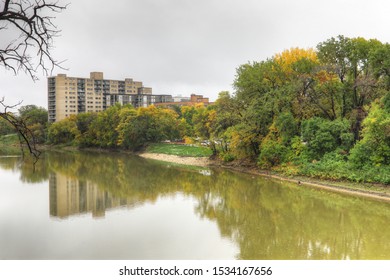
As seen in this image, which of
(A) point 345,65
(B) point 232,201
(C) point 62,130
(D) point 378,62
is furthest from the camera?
(C) point 62,130

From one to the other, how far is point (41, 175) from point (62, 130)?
37.8m

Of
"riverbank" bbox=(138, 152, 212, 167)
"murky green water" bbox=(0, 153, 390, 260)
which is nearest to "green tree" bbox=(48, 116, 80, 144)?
"riverbank" bbox=(138, 152, 212, 167)

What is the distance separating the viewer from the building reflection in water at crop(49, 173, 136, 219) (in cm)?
1836

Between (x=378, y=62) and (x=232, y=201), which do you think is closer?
(x=232, y=201)

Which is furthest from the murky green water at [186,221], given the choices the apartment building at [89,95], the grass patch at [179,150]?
the apartment building at [89,95]

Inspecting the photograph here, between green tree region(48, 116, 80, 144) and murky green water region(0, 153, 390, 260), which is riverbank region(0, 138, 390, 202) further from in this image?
green tree region(48, 116, 80, 144)

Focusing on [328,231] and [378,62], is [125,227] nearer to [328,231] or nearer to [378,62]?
[328,231]

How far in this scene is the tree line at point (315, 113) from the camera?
22422mm

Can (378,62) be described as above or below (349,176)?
above

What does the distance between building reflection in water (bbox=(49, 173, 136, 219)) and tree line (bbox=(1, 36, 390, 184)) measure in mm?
12337

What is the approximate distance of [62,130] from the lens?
67.4 meters

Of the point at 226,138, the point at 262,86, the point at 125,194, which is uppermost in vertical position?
the point at 262,86

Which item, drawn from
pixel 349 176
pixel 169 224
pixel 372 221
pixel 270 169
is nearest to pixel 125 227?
pixel 169 224

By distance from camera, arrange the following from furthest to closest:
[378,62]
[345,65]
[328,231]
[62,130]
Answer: [62,130]
[345,65]
[378,62]
[328,231]
